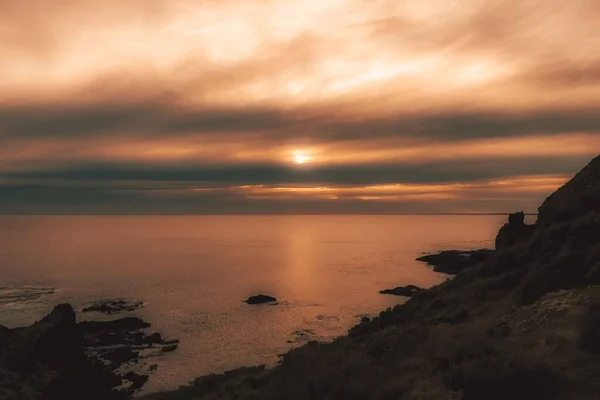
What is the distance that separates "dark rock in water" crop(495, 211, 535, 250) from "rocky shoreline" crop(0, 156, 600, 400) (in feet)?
0.36

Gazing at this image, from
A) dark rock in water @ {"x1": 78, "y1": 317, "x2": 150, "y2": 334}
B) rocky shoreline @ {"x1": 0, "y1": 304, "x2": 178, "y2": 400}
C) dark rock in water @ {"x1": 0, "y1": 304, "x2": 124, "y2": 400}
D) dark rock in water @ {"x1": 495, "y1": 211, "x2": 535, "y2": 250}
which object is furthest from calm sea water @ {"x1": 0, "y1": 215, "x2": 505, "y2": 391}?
dark rock in water @ {"x1": 495, "y1": 211, "x2": 535, "y2": 250}

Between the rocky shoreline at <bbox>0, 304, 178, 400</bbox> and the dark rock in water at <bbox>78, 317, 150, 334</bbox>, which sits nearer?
the rocky shoreline at <bbox>0, 304, 178, 400</bbox>

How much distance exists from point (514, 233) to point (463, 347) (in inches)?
1030

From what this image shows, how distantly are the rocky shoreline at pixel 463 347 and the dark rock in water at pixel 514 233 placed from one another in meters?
0.11

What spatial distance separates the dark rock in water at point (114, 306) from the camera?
69.3 metres

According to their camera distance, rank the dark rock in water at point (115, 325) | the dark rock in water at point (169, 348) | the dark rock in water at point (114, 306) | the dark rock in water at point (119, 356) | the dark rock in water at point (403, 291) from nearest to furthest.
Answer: the dark rock in water at point (119, 356) < the dark rock in water at point (169, 348) < the dark rock in water at point (115, 325) < the dark rock in water at point (114, 306) < the dark rock in water at point (403, 291)

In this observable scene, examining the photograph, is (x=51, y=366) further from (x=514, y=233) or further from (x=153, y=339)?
(x=514, y=233)

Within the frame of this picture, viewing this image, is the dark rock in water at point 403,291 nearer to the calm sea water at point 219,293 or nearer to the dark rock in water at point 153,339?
the calm sea water at point 219,293

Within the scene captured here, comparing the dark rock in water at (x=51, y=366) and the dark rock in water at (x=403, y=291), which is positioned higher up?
the dark rock in water at (x=51, y=366)

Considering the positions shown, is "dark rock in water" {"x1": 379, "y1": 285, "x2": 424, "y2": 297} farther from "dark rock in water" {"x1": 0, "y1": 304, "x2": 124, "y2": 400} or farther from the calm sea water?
"dark rock in water" {"x1": 0, "y1": 304, "x2": 124, "y2": 400}

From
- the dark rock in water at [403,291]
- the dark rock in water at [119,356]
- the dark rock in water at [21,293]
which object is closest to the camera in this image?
the dark rock in water at [119,356]

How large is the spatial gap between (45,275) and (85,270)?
11748mm

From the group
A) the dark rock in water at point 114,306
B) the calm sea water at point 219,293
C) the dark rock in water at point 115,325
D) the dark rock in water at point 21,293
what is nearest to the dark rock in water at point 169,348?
the calm sea water at point 219,293

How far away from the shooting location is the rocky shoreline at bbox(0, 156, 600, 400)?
39.1ft
